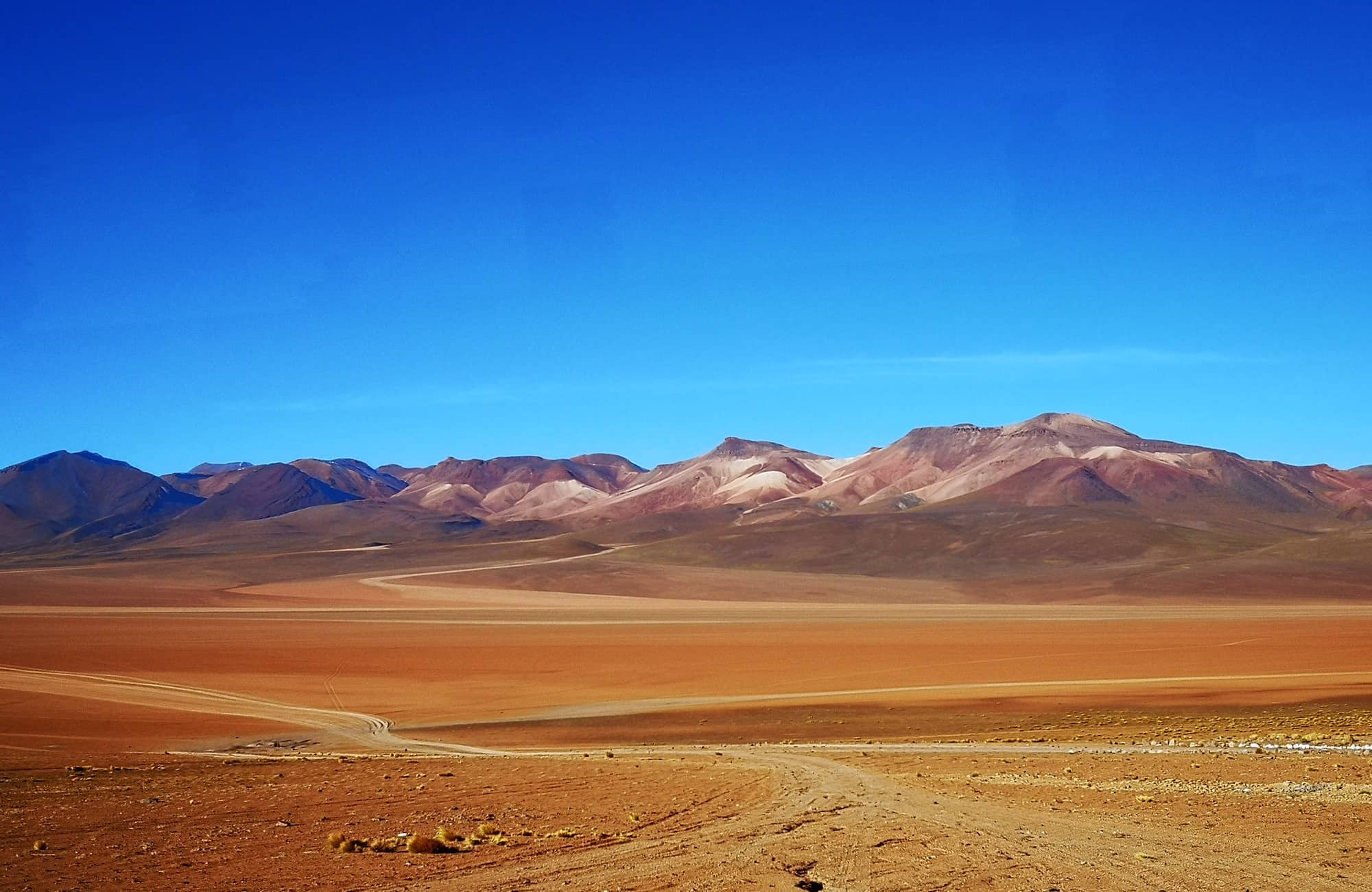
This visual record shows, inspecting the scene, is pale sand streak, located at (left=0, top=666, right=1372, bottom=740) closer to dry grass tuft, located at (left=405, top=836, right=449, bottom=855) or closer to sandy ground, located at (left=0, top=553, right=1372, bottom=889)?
sandy ground, located at (left=0, top=553, right=1372, bottom=889)

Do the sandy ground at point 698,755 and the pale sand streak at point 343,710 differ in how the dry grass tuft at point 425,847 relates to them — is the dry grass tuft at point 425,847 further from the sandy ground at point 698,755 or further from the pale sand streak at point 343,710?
the pale sand streak at point 343,710

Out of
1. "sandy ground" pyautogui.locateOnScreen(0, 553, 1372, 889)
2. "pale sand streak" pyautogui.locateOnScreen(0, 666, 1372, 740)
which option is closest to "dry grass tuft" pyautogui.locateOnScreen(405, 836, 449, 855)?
"sandy ground" pyautogui.locateOnScreen(0, 553, 1372, 889)

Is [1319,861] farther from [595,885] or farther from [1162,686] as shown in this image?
[1162,686]

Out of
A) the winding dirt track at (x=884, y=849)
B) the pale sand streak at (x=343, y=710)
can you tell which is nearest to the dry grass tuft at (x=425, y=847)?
the winding dirt track at (x=884, y=849)

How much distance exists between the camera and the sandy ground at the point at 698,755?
11469 millimetres

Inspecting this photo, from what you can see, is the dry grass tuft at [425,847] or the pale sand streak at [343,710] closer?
the dry grass tuft at [425,847]

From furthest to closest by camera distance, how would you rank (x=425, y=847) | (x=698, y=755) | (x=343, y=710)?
(x=343, y=710) → (x=698, y=755) → (x=425, y=847)

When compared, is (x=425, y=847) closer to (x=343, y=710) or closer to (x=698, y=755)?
(x=698, y=755)

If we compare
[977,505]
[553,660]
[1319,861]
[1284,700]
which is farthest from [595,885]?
[977,505]

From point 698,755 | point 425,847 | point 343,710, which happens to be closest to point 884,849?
point 425,847

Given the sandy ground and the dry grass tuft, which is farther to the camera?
the dry grass tuft

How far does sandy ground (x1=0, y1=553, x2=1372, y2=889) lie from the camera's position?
1147 centimetres

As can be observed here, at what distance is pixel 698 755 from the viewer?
22141 mm

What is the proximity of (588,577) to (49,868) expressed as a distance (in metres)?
103
